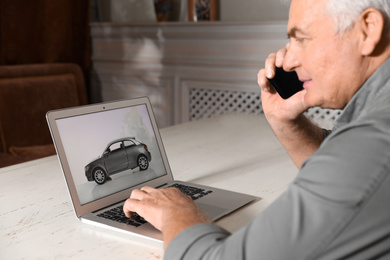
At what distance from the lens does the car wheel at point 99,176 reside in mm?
1185

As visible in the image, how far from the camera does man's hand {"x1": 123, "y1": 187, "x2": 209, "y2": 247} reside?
85 cm

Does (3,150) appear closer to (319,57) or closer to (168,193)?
(168,193)

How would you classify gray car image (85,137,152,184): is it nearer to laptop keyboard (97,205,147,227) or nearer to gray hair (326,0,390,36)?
laptop keyboard (97,205,147,227)

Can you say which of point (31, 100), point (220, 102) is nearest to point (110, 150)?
point (31, 100)

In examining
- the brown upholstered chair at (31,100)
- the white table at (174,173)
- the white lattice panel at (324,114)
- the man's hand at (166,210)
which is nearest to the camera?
the man's hand at (166,210)

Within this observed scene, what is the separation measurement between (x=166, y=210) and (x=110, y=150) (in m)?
0.33

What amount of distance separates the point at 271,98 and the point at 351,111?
53 cm

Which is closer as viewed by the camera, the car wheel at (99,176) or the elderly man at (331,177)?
the elderly man at (331,177)

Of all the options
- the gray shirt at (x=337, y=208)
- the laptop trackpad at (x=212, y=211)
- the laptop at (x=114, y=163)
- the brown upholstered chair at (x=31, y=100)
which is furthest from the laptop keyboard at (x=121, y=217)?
the brown upholstered chair at (x=31, y=100)

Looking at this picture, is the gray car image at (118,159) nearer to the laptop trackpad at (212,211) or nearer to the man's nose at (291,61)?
the laptop trackpad at (212,211)

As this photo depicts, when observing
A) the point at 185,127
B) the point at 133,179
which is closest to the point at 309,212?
the point at 133,179

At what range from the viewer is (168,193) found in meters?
1.02

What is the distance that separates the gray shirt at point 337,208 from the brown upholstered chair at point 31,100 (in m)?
2.03

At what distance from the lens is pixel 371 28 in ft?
2.50
